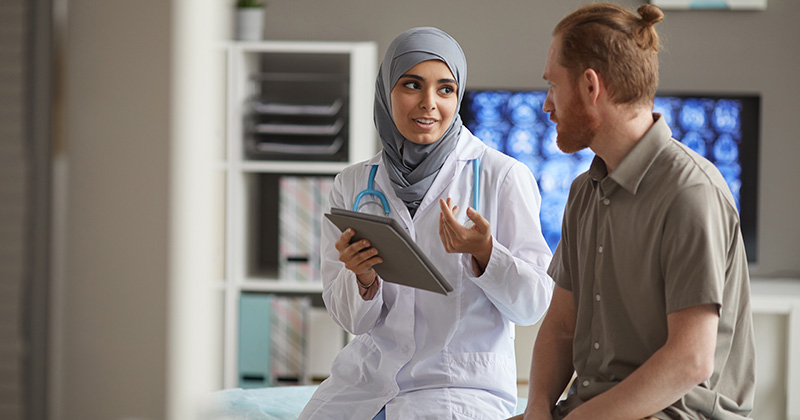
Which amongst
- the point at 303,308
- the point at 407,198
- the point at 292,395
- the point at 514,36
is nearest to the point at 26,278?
the point at 292,395

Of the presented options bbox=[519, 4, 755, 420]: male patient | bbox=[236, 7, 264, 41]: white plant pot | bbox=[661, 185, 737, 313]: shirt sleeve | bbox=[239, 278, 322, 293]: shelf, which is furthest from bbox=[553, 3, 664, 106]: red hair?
bbox=[236, 7, 264, 41]: white plant pot

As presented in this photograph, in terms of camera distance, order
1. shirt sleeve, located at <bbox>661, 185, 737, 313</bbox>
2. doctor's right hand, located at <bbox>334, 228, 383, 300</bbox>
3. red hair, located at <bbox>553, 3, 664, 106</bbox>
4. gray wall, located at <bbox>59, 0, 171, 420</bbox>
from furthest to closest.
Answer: gray wall, located at <bbox>59, 0, 171, 420</bbox> < doctor's right hand, located at <bbox>334, 228, 383, 300</bbox> < red hair, located at <bbox>553, 3, 664, 106</bbox> < shirt sleeve, located at <bbox>661, 185, 737, 313</bbox>

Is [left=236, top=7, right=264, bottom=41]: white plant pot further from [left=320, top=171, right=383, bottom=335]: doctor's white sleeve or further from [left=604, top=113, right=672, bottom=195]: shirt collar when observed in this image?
[left=604, top=113, right=672, bottom=195]: shirt collar

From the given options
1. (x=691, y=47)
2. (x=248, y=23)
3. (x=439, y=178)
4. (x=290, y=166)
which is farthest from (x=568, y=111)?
(x=691, y=47)

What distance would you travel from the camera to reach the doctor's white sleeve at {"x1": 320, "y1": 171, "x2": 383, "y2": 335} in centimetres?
157

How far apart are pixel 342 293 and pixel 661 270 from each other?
73 centimetres

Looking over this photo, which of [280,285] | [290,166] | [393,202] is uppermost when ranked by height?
[290,166]

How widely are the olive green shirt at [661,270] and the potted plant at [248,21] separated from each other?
2.44 meters

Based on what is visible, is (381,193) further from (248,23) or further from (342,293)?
(248,23)

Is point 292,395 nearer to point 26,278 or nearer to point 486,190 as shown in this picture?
point 486,190

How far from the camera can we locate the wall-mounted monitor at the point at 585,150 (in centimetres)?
330

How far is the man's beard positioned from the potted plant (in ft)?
7.94

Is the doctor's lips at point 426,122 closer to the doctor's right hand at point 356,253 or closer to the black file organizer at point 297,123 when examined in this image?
the doctor's right hand at point 356,253

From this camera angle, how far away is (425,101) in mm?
1608
